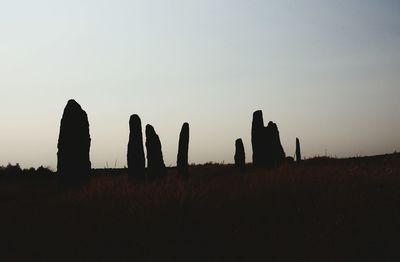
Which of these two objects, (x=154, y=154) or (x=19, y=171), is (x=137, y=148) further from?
(x=19, y=171)

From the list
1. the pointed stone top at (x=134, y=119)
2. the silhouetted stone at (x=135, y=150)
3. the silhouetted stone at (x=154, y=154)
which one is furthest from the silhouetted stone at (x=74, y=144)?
the silhouetted stone at (x=154, y=154)

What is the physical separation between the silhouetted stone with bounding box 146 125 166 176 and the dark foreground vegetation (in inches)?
→ 476

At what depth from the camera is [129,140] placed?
67.7ft

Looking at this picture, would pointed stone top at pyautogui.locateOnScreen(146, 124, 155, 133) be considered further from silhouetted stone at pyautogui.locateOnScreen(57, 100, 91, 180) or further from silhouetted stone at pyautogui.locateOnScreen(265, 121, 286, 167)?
silhouetted stone at pyautogui.locateOnScreen(265, 121, 286, 167)

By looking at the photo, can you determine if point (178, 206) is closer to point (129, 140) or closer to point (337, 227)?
point (337, 227)

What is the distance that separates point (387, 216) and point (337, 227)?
1196 mm

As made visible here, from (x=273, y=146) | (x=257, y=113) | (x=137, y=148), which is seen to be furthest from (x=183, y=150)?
(x=273, y=146)

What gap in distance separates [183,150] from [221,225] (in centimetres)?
1787

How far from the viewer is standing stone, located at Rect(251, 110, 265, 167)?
81.4 ft

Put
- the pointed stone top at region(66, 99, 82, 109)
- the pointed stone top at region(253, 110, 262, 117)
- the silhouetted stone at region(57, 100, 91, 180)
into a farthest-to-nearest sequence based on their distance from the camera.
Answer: the pointed stone top at region(253, 110, 262, 117) < the pointed stone top at region(66, 99, 82, 109) < the silhouetted stone at region(57, 100, 91, 180)

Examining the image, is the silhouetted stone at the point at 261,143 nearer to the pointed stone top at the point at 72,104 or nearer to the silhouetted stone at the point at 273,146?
the silhouetted stone at the point at 273,146

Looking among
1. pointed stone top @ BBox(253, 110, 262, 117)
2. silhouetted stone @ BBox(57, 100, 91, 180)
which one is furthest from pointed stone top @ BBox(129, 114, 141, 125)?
pointed stone top @ BBox(253, 110, 262, 117)

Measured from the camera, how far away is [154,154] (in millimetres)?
21312

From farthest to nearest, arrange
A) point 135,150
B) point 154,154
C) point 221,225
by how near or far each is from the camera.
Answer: point 154,154, point 135,150, point 221,225
